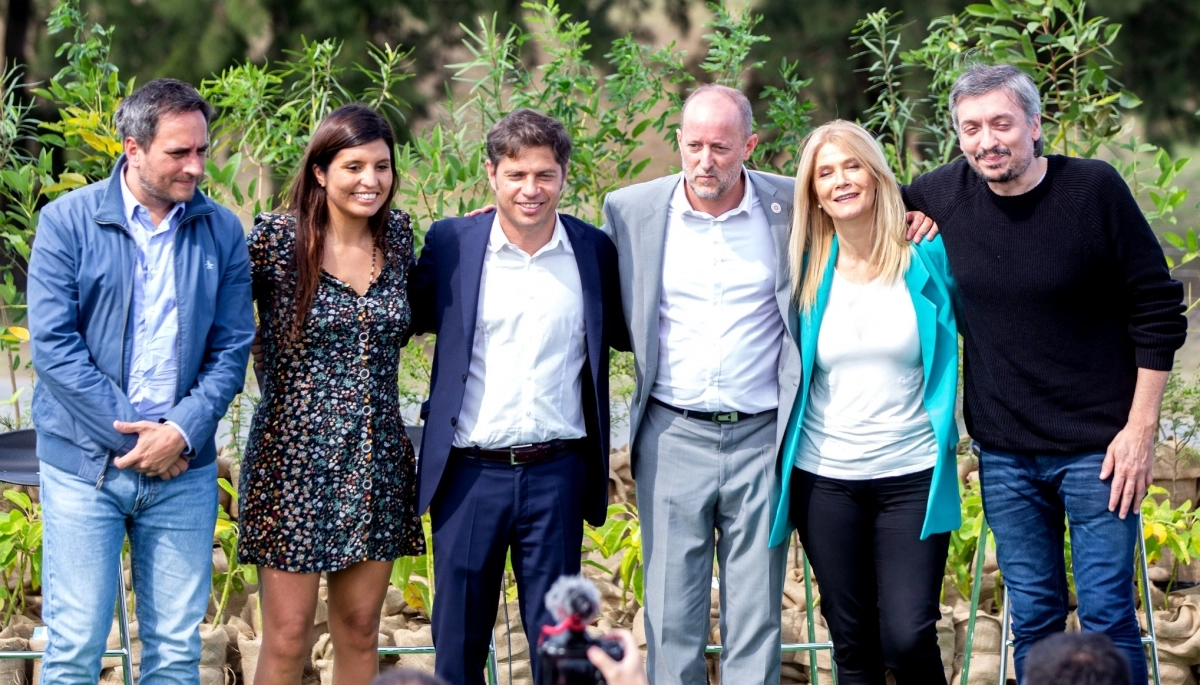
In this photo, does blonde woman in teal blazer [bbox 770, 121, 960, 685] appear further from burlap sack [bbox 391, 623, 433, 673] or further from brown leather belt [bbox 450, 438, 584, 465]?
burlap sack [bbox 391, 623, 433, 673]

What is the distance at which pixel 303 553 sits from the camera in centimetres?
308

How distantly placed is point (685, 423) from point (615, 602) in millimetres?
1158

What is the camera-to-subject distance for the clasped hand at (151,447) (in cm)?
288

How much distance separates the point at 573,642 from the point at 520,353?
1262 millimetres

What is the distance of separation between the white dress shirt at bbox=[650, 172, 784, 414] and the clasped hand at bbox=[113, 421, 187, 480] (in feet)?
3.73

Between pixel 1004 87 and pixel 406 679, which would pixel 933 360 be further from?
pixel 406 679

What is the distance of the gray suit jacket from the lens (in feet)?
10.5

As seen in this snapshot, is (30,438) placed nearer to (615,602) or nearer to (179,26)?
(615,602)

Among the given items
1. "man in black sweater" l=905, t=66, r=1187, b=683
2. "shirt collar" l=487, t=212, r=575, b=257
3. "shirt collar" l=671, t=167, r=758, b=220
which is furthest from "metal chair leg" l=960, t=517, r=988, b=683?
"shirt collar" l=487, t=212, r=575, b=257

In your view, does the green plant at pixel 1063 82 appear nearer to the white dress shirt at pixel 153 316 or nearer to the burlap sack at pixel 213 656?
the white dress shirt at pixel 153 316

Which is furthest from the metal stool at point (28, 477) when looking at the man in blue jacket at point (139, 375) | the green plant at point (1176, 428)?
the green plant at point (1176, 428)

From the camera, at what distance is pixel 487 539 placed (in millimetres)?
3168

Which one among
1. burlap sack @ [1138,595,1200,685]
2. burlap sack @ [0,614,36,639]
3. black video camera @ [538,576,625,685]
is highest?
black video camera @ [538,576,625,685]

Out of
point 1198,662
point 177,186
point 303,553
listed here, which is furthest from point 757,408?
point 1198,662
